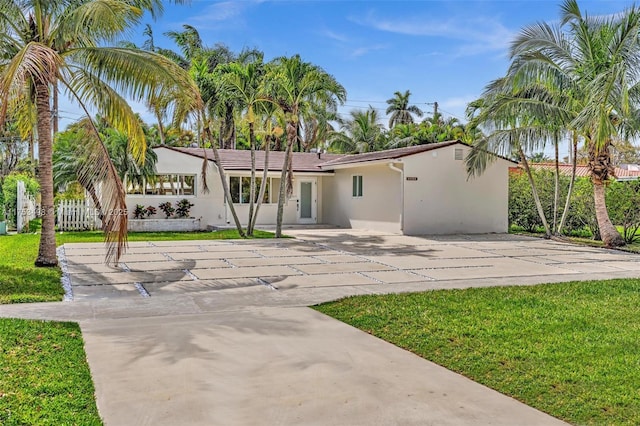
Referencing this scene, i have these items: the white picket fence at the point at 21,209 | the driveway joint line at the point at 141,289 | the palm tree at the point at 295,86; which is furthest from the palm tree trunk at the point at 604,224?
the white picket fence at the point at 21,209

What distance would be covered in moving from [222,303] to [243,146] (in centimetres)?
3684

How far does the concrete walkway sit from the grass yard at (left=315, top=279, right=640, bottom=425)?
0.33 metres

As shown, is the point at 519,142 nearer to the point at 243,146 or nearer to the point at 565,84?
the point at 565,84

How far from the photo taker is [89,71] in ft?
35.6

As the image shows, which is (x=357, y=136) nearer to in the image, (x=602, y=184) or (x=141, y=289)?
(x=602, y=184)

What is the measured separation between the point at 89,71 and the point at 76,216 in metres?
11.7

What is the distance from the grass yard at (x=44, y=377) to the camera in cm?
399

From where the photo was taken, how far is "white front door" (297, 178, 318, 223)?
1007 inches

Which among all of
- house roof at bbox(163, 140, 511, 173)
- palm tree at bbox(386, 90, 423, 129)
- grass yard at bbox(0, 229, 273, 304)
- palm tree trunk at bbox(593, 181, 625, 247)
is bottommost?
grass yard at bbox(0, 229, 273, 304)

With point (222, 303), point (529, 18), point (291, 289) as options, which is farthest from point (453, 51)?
point (222, 303)

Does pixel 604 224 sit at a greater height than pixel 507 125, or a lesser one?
lesser

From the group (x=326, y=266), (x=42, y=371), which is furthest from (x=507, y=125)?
(x=42, y=371)

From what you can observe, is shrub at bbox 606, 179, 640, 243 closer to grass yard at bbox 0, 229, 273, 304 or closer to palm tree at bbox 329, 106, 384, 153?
grass yard at bbox 0, 229, 273, 304

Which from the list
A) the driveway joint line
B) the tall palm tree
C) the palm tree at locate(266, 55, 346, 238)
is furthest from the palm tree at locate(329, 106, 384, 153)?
the driveway joint line
